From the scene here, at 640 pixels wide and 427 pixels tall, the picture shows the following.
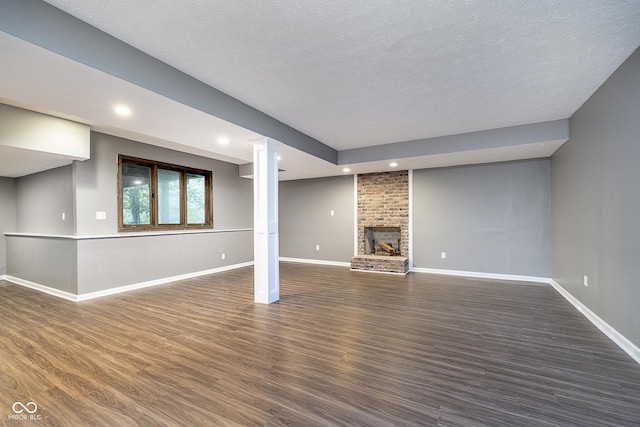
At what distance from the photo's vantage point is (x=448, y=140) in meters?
4.57

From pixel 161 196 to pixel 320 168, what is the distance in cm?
314

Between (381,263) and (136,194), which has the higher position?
(136,194)

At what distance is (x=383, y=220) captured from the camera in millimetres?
6461

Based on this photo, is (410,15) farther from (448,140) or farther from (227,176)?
(227,176)

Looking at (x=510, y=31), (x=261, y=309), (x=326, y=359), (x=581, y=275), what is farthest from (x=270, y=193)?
(x=581, y=275)

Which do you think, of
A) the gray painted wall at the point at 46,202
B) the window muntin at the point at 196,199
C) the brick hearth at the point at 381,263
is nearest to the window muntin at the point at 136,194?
the gray painted wall at the point at 46,202

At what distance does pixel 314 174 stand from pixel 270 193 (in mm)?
2954

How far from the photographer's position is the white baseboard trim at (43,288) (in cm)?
407

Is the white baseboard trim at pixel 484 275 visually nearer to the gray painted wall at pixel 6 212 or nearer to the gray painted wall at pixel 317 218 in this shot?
the gray painted wall at pixel 317 218

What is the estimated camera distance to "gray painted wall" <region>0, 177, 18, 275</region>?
527 cm

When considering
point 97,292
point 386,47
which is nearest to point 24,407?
point 97,292

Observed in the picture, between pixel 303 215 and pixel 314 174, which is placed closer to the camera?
pixel 314 174

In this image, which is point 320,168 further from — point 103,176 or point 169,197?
point 103,176

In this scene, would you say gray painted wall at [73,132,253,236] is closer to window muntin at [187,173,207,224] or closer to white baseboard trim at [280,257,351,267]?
window muntin at [187,173,207,224]
